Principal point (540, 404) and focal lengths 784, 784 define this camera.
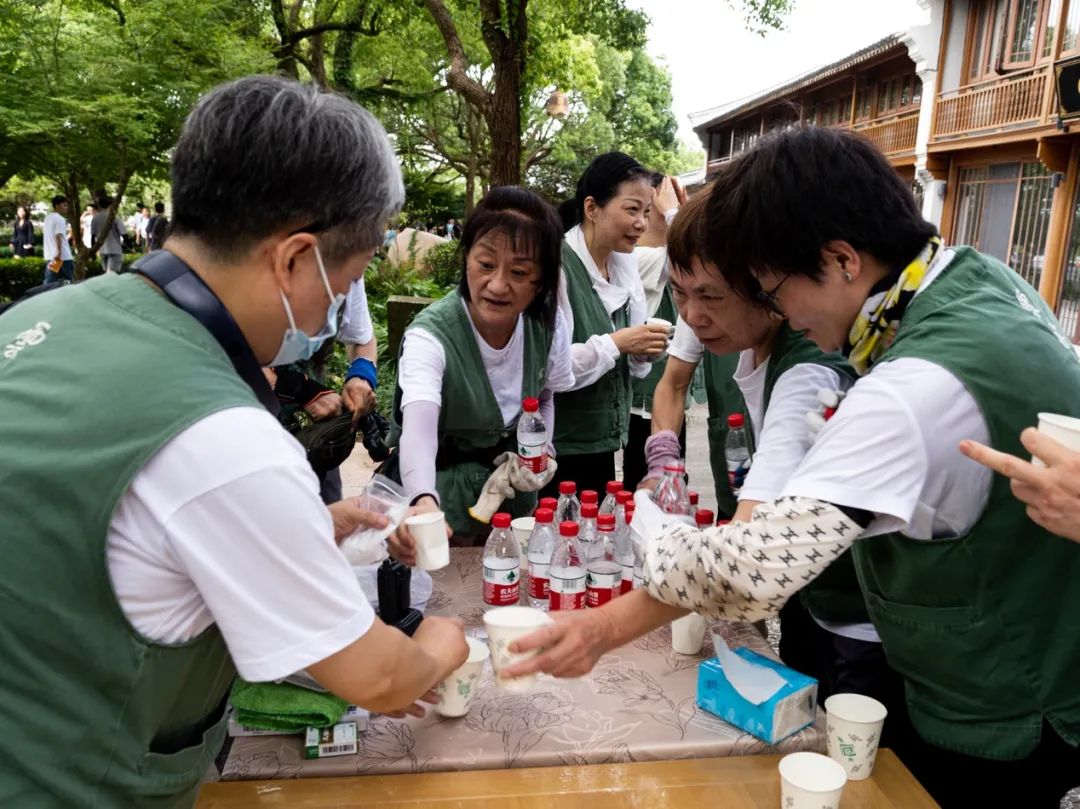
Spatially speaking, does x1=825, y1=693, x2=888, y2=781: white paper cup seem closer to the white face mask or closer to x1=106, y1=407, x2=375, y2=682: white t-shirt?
x1=106, y1=407, x2=375, y2=682: white t-shirt

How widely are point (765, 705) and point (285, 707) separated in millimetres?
842

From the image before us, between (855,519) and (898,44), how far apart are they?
56.9 ft

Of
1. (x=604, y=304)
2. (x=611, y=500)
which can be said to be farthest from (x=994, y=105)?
(x=611, y=500)

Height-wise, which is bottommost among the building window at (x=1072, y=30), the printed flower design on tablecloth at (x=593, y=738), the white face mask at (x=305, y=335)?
the printed flower design on tablecloth at (x=593, y=738)

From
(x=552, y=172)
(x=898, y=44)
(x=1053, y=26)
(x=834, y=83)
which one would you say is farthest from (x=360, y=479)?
(x=552, y=172)

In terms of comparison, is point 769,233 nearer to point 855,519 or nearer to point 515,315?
point 855,519

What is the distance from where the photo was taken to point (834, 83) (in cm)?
1891

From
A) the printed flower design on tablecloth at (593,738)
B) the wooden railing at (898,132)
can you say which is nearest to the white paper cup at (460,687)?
the printed flower design on tablecloth at (593,738)

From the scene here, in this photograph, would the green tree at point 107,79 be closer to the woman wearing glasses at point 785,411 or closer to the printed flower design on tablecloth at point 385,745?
the woman wearing glasses at point 785,411

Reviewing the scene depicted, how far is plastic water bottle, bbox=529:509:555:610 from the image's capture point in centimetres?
189

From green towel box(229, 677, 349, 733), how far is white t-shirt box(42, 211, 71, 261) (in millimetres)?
11812

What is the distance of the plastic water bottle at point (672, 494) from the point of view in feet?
6.91

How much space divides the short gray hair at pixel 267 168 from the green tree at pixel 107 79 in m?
7.89

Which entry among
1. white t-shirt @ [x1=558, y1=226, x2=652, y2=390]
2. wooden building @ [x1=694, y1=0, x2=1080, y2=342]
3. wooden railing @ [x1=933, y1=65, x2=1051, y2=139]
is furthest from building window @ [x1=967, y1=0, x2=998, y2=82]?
white t-shirt @ [x1=558, y1=226, x2=652, y2=390]
